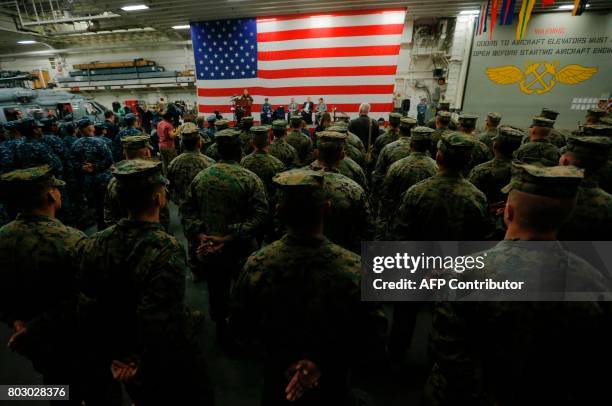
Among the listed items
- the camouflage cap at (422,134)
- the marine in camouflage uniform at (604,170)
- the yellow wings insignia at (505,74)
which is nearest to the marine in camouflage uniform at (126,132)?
the camouflage cap at (422,134)

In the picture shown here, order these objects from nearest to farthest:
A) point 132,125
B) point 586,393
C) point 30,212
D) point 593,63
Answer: point 586,393
point 30,212
point 132,125
point 593,63

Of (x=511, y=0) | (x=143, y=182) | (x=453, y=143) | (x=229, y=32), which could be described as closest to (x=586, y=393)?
(x=453, y=143)

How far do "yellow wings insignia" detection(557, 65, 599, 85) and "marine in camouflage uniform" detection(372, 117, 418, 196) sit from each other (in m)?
8.69

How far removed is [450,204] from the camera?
2.19 meters

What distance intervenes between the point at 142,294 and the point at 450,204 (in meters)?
2.09

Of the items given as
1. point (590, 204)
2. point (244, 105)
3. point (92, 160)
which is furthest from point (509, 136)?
point (244, 105)

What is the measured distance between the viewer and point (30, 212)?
5.51 feet

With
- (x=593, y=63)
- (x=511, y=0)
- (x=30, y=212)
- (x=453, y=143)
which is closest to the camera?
(x=30, y=212)

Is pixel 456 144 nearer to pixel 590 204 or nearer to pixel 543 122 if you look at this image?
pixel 590 204

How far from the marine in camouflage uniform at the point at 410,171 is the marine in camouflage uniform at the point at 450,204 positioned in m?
0.60

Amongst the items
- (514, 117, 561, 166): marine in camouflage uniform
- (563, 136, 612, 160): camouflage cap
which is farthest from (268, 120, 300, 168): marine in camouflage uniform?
(563, 136, 612, 160): camouflage cap

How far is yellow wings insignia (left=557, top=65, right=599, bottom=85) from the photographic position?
9070 mm

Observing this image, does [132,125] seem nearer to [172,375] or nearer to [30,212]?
[30,212]

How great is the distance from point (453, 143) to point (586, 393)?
5.23 ft
